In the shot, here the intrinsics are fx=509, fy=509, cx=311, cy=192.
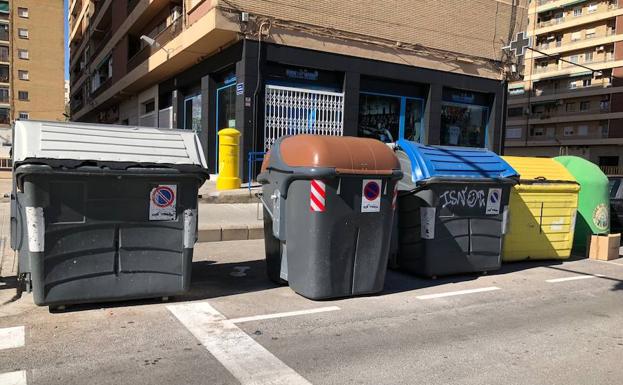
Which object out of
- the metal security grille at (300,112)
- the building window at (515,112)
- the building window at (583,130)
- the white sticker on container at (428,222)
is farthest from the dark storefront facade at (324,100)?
the building window at (515,112)

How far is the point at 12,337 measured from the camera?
14.1 feet

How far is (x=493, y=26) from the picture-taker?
63.0 ft

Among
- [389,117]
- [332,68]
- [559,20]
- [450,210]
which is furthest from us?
[559,20]

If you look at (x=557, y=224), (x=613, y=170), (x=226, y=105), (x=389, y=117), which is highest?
(x=226, y=105)

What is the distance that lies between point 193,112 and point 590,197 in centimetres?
1429

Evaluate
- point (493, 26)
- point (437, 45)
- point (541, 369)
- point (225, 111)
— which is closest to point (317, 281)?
point (541, 369)

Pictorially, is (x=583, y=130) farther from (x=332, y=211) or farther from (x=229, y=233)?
(x=332, y=211)

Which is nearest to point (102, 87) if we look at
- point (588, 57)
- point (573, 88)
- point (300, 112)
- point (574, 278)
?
point (300, 112)

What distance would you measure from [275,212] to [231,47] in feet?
33.7

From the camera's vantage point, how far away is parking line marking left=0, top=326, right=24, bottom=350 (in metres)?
4.13

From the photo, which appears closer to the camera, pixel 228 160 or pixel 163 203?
pixel 163 203

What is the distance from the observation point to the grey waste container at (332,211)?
5512 millimetres

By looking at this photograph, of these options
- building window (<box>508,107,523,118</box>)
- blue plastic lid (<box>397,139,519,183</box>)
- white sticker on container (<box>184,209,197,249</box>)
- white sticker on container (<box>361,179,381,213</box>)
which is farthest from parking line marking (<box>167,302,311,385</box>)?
building window (<box>508,107,523,118</box>)

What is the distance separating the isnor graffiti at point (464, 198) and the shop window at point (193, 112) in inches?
520
